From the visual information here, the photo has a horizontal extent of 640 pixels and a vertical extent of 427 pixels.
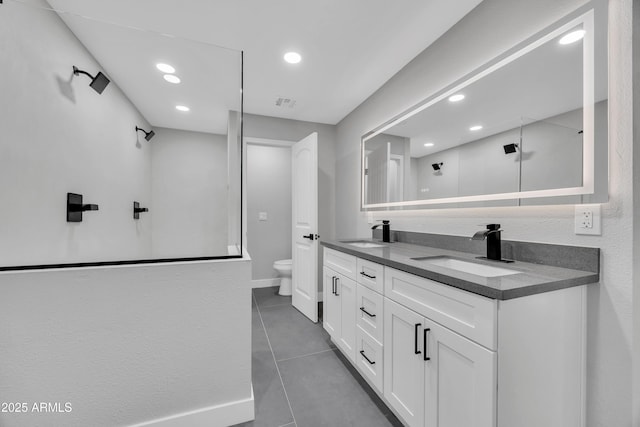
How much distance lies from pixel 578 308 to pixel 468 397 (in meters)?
0.60

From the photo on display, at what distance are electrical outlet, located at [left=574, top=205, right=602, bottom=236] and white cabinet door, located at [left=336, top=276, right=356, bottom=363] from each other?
4.02ft

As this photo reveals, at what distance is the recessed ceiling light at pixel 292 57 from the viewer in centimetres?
206

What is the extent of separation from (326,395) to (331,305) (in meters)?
0.67

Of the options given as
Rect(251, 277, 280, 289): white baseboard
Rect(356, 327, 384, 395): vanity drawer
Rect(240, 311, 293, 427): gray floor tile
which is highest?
Rect(356, 327, 384, 395): vanity drawer

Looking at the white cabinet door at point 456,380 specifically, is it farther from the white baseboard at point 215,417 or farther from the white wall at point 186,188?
the white wall at point 186,188

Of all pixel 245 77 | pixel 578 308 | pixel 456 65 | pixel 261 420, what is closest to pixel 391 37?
pixel 456 65

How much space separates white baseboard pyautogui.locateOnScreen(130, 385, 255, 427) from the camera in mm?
1341

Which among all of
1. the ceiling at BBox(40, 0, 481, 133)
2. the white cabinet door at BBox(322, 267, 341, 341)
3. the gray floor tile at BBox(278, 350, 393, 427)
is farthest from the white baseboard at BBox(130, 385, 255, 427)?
the ceiling at BBox(40, 0, 481, 133)

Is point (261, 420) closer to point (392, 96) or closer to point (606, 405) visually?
point (606, 405)

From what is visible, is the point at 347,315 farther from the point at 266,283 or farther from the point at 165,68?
the point at 266,283

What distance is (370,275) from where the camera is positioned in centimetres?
164

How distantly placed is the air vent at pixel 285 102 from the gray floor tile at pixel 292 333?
245cm

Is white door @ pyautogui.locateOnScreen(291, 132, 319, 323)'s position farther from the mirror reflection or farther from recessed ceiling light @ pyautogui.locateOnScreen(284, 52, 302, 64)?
the mirror reflection

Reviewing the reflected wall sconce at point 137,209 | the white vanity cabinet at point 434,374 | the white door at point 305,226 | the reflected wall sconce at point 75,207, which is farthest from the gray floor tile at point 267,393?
the reflected wall sconce at point 75,207
